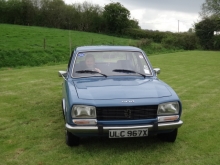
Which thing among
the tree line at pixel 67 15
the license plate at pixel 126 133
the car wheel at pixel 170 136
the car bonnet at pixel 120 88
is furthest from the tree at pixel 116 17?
the license plate at pixel 126 133

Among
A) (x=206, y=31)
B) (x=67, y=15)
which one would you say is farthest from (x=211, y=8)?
(x=67, y=15)

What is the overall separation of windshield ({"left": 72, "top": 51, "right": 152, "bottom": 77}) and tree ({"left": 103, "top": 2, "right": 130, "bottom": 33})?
53.5 meters

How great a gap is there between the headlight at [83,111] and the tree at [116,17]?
55262 millimetres

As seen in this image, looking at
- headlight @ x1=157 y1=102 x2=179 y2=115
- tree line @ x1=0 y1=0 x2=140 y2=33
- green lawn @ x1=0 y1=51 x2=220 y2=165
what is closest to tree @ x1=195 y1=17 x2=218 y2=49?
tree line @ x1=0 y1=0 x2=140 y2=33

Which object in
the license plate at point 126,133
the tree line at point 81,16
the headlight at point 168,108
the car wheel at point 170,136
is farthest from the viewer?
the tree line at point 81,16

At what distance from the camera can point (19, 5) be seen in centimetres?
5431

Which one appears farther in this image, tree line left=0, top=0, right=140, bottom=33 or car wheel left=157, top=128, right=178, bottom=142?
tree line left=0, top=0, right=140, bottom=33

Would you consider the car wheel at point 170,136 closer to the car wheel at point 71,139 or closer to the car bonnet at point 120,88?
the car bonnet at point 120,88

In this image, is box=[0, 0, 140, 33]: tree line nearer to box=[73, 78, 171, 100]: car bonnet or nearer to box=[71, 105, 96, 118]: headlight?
box=[73, 78, 171, 100]: car bonnet

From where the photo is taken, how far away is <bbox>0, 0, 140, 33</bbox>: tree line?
54.5 m

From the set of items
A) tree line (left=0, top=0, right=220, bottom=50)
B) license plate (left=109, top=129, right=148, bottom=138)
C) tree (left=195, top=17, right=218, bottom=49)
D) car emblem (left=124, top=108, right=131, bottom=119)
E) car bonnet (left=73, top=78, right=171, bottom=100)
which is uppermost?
tree line (left=0, top=0, right=220, bottom=50)

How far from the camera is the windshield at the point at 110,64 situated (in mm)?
5539

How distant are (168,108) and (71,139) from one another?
1.58 m

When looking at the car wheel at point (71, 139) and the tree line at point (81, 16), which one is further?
the tree line at point (81, 16)
